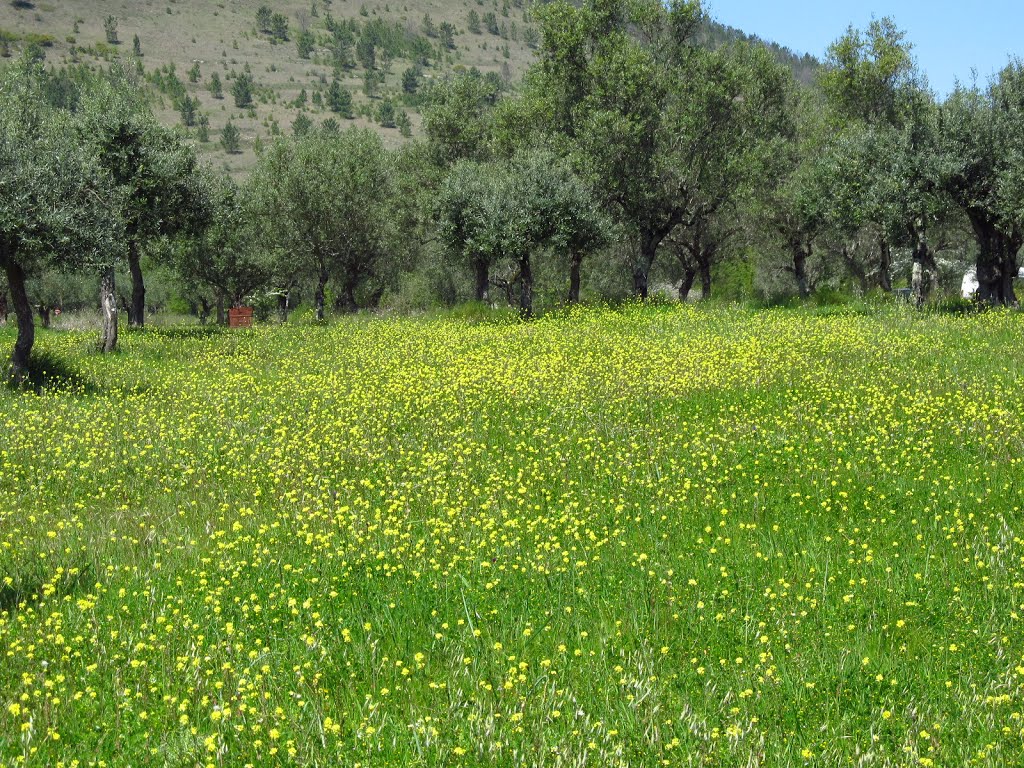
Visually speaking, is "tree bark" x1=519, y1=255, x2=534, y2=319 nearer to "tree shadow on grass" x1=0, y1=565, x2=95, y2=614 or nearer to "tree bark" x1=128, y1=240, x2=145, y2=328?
"tree bark" x1=128, y1=240, x2=145, y2=328

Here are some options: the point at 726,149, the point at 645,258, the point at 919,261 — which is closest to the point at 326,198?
the point at 645,258

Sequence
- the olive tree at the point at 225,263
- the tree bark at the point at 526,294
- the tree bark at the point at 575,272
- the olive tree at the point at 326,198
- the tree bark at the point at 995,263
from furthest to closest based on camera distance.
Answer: the olive tree at the point at 225,263
the olive tree at the point at 326,198
the tree bark at the point at 575,272
the tree bark at the point at 526,294
the tree bark at the point at 995,263

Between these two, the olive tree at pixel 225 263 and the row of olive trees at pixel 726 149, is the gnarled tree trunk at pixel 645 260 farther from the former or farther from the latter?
the olive tree at pixel 225 263

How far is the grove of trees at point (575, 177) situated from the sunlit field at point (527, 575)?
10.7 metres

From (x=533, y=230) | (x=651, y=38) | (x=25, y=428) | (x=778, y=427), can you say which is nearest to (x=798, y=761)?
(x=778, y=427)

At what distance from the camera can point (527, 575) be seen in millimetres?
7906

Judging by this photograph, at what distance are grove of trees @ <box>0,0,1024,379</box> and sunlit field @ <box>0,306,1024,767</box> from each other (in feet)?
35.2

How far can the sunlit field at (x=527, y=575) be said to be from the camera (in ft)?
17.0

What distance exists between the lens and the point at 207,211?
33781 mm

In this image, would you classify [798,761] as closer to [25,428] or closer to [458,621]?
[458,621]

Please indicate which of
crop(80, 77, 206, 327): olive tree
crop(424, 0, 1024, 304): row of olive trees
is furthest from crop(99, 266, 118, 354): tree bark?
crop(424, 0, 1024, 304): row of olive trees

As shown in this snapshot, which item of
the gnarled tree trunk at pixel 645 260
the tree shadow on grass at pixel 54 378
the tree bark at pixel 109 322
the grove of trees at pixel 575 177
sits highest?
the grove of trees at pixel 575 177

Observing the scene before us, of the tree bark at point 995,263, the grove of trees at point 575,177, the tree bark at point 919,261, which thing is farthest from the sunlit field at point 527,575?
the tree bark at point 995,263

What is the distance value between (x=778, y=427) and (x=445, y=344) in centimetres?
1389
